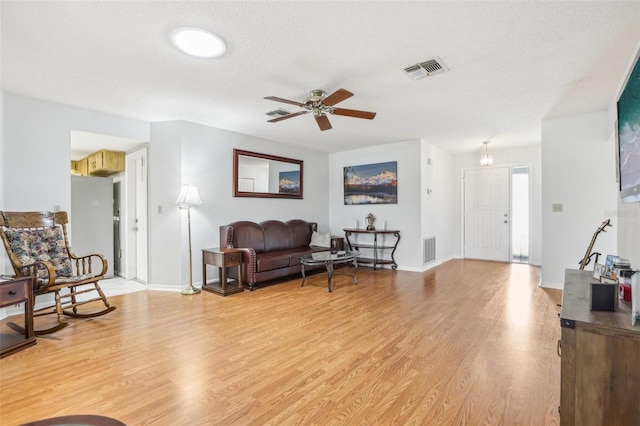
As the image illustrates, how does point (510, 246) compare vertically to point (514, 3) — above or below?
below

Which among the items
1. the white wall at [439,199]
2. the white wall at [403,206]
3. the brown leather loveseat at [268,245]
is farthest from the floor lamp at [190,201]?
the white wall at [439,199]

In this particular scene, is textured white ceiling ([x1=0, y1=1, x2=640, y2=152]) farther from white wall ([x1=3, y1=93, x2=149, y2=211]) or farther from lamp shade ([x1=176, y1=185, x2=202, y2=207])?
lamp shade ([x1=176, y1=185, x2=202, y2=207])

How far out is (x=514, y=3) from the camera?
186 centimetres

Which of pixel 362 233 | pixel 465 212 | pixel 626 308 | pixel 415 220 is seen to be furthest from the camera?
pixel 465 212

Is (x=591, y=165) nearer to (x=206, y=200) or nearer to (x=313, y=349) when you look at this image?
(x=313, y=349)

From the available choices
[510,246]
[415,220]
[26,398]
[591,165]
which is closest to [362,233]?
[415,220]

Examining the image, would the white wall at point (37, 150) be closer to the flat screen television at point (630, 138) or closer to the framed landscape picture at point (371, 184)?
the framed landscape picture at point (371, 184)

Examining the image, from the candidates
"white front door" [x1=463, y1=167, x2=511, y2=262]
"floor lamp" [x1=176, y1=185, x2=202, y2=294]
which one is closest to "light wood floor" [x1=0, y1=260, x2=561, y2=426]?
"floor lamp" [x1=176, y1=185, x2=202, y2=294]

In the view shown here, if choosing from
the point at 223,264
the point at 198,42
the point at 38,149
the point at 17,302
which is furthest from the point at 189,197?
the point at 198,42

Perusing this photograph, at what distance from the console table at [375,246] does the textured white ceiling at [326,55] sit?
2.48m

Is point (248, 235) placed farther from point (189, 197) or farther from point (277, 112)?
point (277, 112)

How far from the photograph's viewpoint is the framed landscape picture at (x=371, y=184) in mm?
5953

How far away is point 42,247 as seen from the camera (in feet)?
10.7

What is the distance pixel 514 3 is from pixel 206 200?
4233 mm
